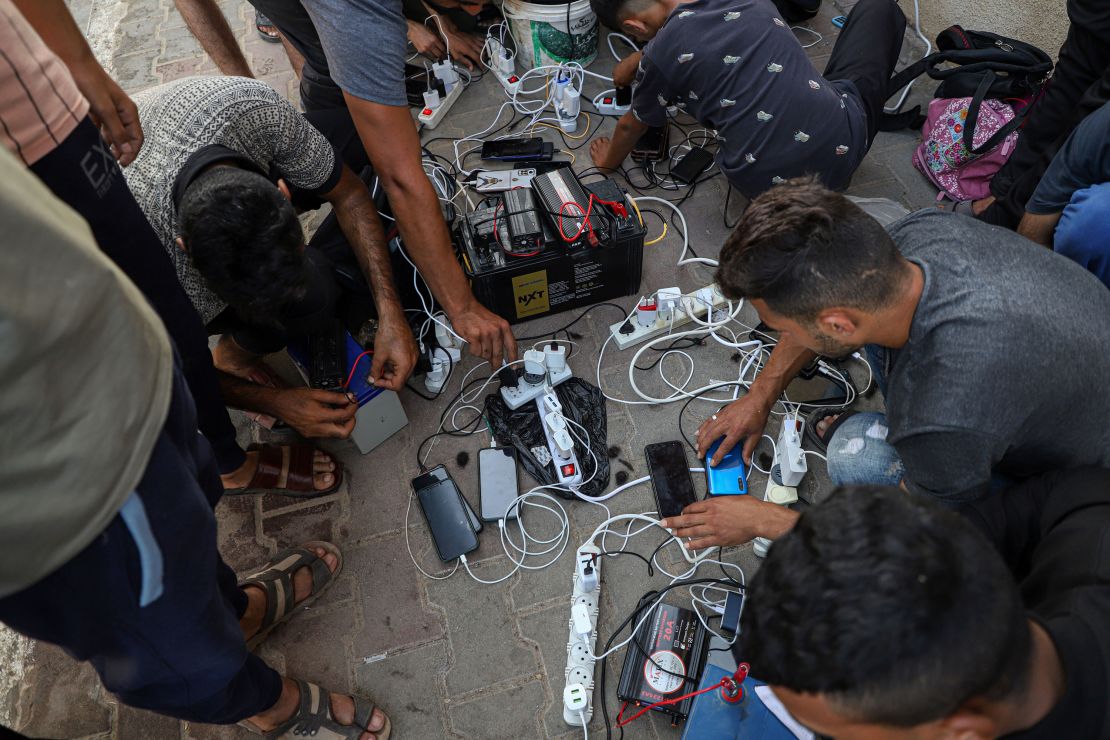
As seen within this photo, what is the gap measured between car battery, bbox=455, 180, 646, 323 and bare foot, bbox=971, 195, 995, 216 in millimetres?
1652

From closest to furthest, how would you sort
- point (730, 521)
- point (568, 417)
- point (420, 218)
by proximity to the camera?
point (730, 521) → point (420, 218) → point (568, 417)

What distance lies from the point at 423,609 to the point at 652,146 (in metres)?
2.67

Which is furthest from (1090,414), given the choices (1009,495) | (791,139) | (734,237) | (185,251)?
(185,251)

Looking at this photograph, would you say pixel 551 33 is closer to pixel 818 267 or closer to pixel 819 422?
pixel 819 422

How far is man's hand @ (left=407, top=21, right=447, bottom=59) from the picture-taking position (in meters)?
4.28

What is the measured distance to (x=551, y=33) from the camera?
4.05m

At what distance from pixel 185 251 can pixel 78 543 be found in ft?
3.99

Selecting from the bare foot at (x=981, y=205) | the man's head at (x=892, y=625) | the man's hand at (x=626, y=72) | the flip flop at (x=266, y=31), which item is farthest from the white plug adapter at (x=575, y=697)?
the flip flop at (x=266, y=31)

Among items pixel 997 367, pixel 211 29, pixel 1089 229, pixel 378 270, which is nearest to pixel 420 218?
pixel 378 270

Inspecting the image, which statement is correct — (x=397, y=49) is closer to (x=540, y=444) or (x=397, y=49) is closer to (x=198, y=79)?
(x=198, y=79)

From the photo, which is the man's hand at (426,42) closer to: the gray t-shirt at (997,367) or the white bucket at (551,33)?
the white bucket at (551,33)

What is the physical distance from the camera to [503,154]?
3.72 m

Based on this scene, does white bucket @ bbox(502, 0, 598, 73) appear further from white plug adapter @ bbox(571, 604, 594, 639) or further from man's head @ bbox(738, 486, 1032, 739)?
man's head @ bbox(738, 486, 1032, 739)

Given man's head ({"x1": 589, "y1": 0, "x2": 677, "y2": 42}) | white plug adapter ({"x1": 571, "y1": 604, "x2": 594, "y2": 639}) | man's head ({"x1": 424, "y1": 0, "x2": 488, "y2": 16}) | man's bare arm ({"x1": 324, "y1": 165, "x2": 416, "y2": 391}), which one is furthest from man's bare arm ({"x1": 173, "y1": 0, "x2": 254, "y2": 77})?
white plug adapter ({"x1": 571, "y1": 604, "x2": 594, "y2": 639})
